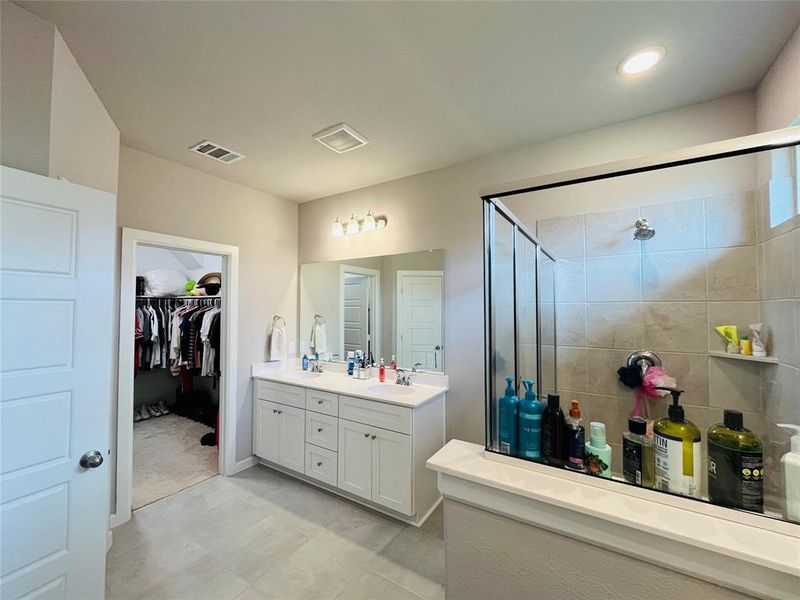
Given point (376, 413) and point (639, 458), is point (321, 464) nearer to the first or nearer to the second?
point (376, 413)

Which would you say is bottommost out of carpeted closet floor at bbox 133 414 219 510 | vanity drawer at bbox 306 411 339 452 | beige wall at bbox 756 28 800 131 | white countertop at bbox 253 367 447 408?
carpeted closet floor at bbox 133 414 219 510

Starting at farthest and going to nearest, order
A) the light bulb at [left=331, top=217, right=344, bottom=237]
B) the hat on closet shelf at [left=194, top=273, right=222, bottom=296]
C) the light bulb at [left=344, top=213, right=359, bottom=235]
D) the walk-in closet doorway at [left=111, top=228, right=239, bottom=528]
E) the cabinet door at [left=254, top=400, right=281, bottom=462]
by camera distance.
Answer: the hat on closet shelf at [left=194, top=273, right=222, bottom=296]
the light bulb at [left=331, top=217, right=344, bottom=237]
the light bulb at [left=344, top=213, right=359, bottom=235]
the cabinet door at [left=254, top=400, right=281, bottom=462]
the walk-in closet doorway at [left=111, top=228, right=239, bottom=528]

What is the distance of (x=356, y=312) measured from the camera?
3.11 m

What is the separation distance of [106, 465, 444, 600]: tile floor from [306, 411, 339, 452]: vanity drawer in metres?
0.43

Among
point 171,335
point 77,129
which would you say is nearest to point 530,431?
point 77,129

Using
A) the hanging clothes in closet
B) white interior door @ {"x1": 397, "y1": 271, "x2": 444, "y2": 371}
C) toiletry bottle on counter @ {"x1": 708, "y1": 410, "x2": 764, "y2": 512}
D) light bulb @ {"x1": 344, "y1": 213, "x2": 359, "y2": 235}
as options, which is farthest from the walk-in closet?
toiletry bottle on counter @ {"x1": 708, "y1": 410, "x2": 764, "y2": 512}

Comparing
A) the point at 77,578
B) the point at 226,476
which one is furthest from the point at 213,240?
the point at 77,578

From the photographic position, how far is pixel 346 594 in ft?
5.49

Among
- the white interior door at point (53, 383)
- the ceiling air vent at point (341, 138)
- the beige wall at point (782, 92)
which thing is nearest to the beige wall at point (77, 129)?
the white interior door at point (53, 383)

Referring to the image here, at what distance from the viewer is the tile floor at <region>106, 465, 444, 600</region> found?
170 cm

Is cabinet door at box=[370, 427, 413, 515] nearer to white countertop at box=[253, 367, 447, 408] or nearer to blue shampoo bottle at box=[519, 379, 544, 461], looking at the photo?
white countertop at box=[253, 367, 447, 408]

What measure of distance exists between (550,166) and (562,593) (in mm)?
2235

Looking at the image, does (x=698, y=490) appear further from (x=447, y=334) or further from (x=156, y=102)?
(x=156, y=102)

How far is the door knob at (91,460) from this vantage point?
1.28 meters
